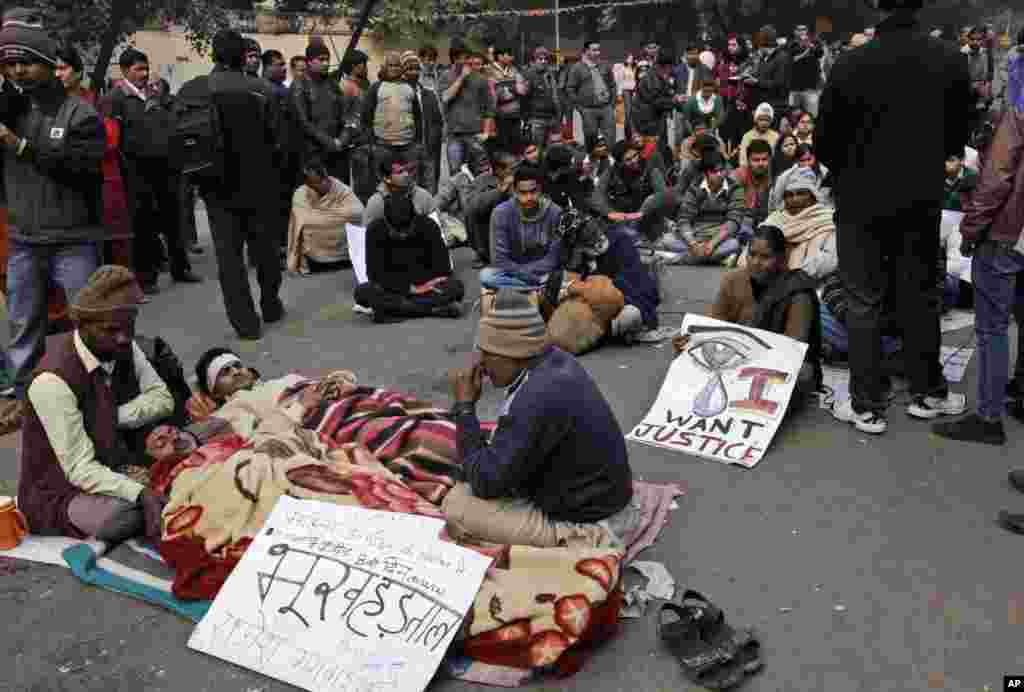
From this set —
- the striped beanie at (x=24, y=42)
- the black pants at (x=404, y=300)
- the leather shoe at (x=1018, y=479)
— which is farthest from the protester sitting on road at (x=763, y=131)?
the striped beanie at (x=24, y=42)

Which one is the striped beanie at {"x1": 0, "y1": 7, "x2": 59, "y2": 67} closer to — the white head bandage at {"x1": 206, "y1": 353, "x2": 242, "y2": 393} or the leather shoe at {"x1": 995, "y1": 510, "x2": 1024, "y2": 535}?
the white head bandage at {"x1": 206, "y1": 353, "x2": 242, "y2": 393}

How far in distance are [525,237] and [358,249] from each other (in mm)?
1903

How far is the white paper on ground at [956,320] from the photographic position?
21.5ft

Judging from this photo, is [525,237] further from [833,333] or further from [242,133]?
[833,333]

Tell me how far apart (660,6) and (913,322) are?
20.8m

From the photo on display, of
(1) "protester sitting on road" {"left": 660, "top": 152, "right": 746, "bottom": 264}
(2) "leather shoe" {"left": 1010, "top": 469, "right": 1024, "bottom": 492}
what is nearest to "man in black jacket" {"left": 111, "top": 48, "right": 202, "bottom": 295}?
(1) "protester sitting on road" {"left": 660, "top": 152, "right": 746, "bottom": 264}

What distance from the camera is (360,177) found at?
10.3m

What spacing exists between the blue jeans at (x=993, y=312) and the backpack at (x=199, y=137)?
15.3ft

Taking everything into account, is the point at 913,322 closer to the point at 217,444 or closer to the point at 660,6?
the point at 217,444

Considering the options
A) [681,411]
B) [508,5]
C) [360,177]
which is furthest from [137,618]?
[508,5]

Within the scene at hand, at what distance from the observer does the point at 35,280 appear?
5.36 m

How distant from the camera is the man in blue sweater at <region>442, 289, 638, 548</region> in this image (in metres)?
3.40

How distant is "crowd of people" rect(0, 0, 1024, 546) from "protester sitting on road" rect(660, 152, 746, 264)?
2cm

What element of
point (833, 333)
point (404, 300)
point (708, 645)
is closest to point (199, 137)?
point (404, 300)
